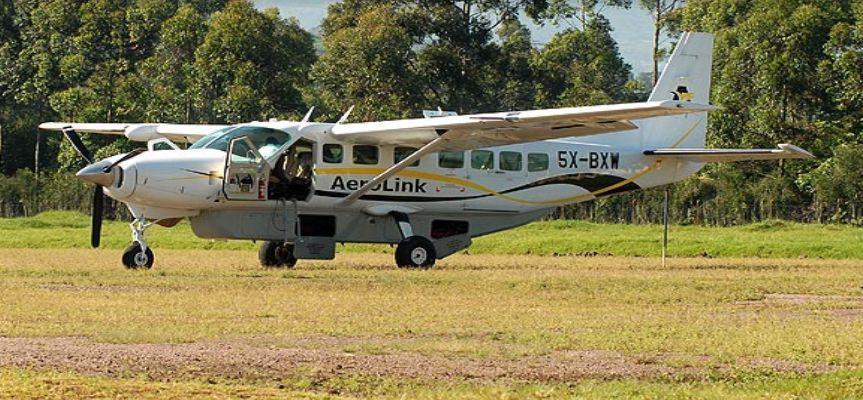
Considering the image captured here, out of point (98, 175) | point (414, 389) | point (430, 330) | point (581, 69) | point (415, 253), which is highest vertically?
point (581, 69)

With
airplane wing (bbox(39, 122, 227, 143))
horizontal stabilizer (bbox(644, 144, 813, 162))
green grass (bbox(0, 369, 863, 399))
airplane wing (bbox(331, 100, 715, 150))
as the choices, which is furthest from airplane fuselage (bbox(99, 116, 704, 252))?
green grass (bbox(0, 369, 863, 399))

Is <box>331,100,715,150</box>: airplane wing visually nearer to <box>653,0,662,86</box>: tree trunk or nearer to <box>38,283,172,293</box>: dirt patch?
<box>38,283,172,293</box>: dirt patch

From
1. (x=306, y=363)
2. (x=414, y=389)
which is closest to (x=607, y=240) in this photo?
(x=306, y=363)

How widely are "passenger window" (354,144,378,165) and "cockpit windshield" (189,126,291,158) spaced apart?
1.50 meters

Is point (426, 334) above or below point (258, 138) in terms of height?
below

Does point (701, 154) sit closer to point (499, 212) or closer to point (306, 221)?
point (499, 212)

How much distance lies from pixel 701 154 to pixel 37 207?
26.4 meters

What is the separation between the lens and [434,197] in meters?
28.8


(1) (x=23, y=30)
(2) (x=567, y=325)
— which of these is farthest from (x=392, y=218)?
(1) (x=23, y=30)

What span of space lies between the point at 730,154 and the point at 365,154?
644 cm

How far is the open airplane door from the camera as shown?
2634 cm

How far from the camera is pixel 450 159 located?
2903 cm

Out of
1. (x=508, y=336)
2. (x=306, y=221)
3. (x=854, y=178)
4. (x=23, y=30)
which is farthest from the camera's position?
(x=23, y=30)

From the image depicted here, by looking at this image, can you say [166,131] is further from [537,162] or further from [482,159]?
[537,162]
